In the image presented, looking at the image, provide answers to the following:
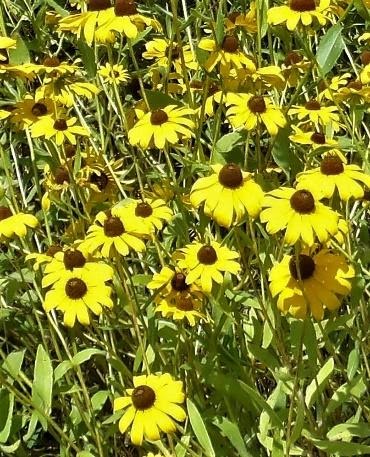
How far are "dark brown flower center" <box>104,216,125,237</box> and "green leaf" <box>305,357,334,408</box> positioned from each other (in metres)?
0.34

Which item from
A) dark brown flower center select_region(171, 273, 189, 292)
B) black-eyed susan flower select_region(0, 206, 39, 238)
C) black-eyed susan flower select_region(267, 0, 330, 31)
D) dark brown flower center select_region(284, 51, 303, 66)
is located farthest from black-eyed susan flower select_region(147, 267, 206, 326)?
dark brown flower center select_region(284, 51, 303, 66)

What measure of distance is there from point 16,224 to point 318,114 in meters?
0.58

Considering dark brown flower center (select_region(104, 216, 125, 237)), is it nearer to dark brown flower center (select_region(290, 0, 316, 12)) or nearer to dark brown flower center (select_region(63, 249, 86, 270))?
dark brown flower center (select_region(63, 249, 86, 270))

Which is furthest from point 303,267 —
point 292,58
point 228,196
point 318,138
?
point 292,58

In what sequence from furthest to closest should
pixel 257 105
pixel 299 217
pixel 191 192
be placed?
pixel 257 105, pixel 191 192, pixel 299 217

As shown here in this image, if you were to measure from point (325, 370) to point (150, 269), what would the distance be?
49 cm

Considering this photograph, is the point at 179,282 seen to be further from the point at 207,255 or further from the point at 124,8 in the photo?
the point at 124,8

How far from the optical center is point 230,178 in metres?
1.07

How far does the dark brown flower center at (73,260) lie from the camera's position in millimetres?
1215

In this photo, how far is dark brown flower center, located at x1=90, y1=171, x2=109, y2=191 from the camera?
1548 millimetres

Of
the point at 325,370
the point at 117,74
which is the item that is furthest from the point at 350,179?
the point at 117,74

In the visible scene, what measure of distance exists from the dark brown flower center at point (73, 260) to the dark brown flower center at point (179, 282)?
145 millimetres

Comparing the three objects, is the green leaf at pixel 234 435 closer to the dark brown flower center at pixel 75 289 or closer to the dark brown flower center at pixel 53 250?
the dark brown flower center at pixel 75 289

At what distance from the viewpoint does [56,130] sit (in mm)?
1405
